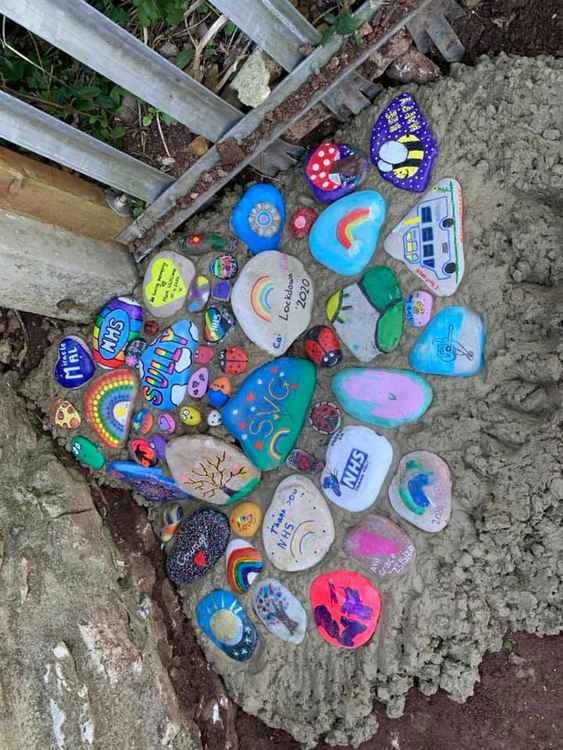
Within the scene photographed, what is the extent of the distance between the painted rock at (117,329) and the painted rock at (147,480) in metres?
0.39

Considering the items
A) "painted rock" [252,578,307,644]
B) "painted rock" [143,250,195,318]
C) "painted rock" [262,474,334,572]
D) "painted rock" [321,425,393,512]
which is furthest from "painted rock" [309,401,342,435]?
"painted rock" [143,250,195,318]

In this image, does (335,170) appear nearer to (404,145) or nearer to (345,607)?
(404,145)

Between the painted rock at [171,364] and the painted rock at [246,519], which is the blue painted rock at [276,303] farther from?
the painted rock at [246,519]

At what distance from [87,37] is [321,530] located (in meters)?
1.59

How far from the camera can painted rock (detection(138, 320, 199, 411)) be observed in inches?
97.5

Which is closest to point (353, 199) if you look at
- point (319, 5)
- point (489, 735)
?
point (319, 5)

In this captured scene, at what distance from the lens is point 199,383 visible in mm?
2463

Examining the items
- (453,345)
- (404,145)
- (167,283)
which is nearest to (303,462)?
(453,345)

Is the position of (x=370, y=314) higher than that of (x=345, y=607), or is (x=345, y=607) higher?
(x=370, y=314)

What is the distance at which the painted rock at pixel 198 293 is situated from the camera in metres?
2.47

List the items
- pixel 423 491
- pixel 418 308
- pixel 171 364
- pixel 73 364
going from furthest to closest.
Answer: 1. pixel 73 364
2. pixel 171 364
3. pixel 418 308
4. pixel 423 491

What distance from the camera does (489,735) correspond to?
6.79 ft

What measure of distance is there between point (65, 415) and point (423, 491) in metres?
1.41

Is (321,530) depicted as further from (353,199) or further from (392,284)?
(353,199)
